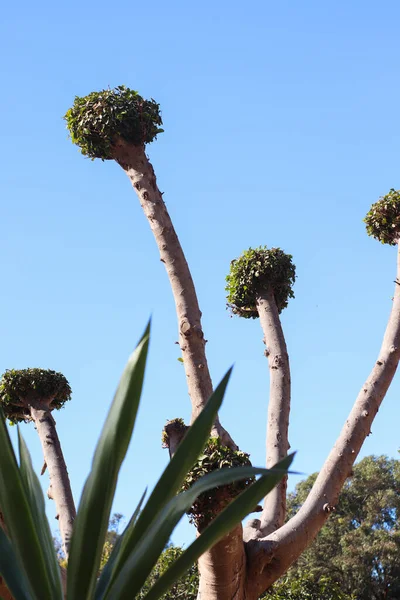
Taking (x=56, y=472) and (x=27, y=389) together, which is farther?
(x=27, y=389)

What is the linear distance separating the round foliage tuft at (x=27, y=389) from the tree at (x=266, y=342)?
7.04 ft

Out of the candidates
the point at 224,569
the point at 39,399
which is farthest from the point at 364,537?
the point at 224,569

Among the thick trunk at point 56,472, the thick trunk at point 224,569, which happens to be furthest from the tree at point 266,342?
the thick trunk at point 56,472

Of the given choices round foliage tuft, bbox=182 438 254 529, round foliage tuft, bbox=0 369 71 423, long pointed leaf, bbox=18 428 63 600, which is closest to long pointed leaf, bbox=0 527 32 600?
long pointed leaf, bbox=18 428 63 600

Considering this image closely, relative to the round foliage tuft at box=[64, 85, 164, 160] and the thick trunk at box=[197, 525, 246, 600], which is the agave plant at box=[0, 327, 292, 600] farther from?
the round foliage tuft at box=[64, 85, 164, 160]

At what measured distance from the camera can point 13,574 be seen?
2.45 meters

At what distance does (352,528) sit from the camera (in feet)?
76.3

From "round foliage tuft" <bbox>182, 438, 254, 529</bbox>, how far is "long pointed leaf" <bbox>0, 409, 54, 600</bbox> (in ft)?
7.11

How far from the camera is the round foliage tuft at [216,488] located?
458 centimetres

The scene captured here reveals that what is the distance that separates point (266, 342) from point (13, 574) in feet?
14.4

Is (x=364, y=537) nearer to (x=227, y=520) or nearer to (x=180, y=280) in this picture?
(x=180, y=280)

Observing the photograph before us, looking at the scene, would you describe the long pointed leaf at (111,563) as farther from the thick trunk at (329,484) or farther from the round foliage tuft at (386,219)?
the round foliage tuft at (386,219)

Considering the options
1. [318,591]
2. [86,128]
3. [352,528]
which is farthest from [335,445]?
[352,528]

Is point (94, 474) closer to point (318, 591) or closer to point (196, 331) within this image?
point (196, 331)
